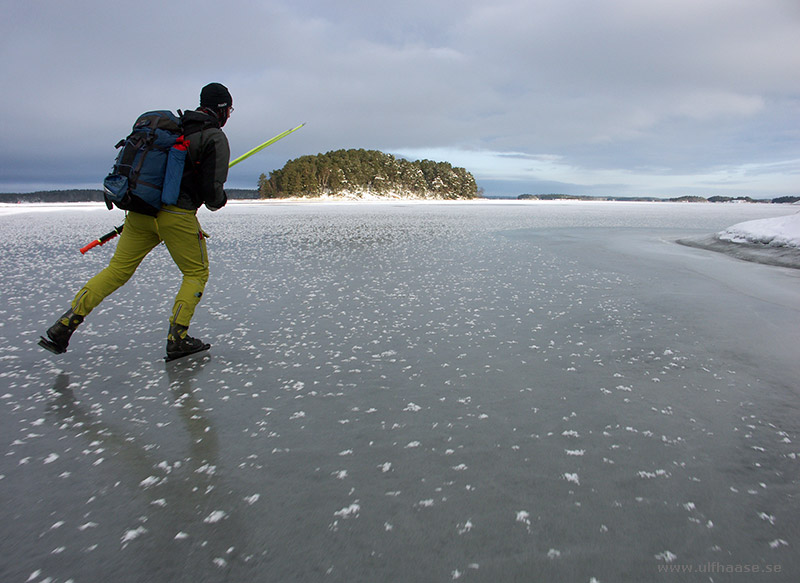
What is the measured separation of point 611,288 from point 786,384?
14.0ft

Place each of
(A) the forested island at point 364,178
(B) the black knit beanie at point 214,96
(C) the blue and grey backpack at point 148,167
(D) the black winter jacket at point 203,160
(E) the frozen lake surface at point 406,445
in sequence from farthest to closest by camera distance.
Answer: (A) the forested island at point 364,178
(B) the black knit beanie at point 214,96
(D) the black winter jacket at point 203,160
(C) the blue and grey backpack at point 148,167
(E) the frozen lake surface at point 406,445

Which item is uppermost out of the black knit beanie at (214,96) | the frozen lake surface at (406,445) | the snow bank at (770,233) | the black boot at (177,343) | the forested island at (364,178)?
the forested island at (364,178)

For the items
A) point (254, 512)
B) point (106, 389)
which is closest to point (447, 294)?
point (106, 389)

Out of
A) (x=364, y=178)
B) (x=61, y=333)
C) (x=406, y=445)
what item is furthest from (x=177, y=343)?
(x=364, y=178)

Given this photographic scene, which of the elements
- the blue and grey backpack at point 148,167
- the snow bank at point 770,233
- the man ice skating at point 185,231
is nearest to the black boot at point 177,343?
the man ice skating at point 185,231

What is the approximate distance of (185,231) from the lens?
4672mm

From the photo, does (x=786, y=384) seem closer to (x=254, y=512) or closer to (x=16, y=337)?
(x=254, y=512)

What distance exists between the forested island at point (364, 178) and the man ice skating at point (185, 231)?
10007 cm

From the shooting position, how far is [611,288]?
817 cm

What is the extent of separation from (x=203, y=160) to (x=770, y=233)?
1602 centimetres

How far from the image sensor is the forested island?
102 meters

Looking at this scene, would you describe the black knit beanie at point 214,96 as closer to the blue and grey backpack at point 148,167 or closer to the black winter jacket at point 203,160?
the black winter jacket at point 203,160

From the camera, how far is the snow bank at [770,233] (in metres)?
13.0

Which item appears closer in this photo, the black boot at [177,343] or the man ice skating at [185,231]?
the man ice skating at [185,231]
